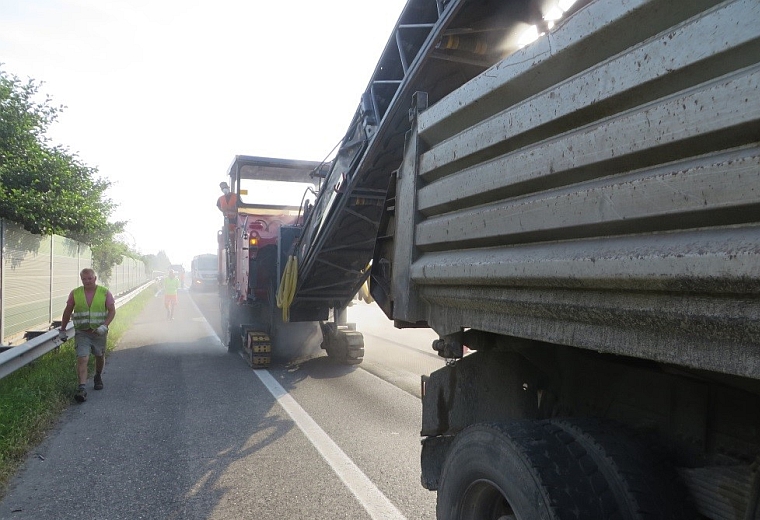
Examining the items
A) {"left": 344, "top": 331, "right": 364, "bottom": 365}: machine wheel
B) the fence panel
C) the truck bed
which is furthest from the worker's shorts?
the truck bed

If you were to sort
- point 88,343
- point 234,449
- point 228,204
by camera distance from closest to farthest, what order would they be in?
1. point 234,449
2. point 88,343
3. point 228,204

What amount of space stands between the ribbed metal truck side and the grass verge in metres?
3.80

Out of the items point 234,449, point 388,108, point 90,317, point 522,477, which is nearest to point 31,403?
point 90,317

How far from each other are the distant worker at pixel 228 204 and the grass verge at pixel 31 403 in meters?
3.46

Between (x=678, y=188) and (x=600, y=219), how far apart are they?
275 millimetres

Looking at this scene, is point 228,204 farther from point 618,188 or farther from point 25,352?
point 618,188

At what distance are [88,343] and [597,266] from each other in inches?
282

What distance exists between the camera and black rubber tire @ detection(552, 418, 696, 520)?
1761 millimetres

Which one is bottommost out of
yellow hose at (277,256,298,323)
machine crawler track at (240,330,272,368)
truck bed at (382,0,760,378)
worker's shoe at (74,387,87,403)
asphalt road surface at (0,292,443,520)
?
asphalt road surface at (0,292,443,520)

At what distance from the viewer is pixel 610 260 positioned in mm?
1645

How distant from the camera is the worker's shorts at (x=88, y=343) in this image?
7.08 metres

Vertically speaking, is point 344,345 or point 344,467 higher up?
point 344,345

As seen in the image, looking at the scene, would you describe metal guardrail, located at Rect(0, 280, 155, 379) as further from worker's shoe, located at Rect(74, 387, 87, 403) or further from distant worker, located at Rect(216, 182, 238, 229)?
distant worker, located at Rect(216, 182, 238, 229)

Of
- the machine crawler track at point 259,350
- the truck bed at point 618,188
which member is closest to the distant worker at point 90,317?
the machine crawler track at point 259,350
